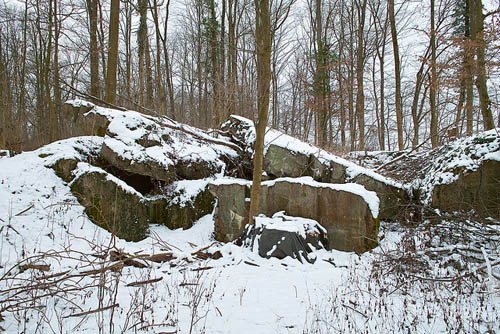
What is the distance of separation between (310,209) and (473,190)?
10.7ft

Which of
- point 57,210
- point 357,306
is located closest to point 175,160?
point 57,210

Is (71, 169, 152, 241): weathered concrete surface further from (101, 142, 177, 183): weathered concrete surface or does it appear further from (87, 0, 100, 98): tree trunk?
(87, 0, 100, 98): tree trunk

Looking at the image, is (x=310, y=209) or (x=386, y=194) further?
(x=386, y=194)

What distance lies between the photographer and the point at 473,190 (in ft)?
19.0

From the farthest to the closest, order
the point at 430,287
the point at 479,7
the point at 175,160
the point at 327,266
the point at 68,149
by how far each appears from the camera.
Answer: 1. the point at 479,7
2. the point at 175,160
3. the point at 68,149
4. the point at 327,266
5. the point at 430,287

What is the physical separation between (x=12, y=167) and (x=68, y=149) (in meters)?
1.14

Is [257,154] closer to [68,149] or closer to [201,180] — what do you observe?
[201,180]

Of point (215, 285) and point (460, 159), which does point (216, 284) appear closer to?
point (215, 285)

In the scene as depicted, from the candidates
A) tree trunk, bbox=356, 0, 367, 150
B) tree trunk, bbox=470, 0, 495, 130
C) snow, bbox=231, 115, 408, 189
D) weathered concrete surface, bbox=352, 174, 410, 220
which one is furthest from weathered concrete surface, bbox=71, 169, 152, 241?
tree trunk, bbox=356, 0, 367, 150

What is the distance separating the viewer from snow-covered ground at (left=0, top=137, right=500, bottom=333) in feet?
8.71

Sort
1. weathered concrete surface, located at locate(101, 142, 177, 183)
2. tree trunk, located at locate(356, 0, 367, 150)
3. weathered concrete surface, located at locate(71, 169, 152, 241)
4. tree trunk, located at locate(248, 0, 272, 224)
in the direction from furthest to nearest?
tree trunk, located at locate(356, 0, 367, 150), weathered concrete surface, located at locate(101, 142, 177, 183), weathered concrete surface, located at locate(71, 169, 152, 241), tree trunk, located at locate(248, 0, 272, 224)

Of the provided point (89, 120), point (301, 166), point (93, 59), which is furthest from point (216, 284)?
point (93, 59)

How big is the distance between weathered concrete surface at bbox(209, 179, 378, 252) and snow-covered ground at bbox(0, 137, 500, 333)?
0.44 meters

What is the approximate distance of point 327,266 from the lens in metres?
4.97
